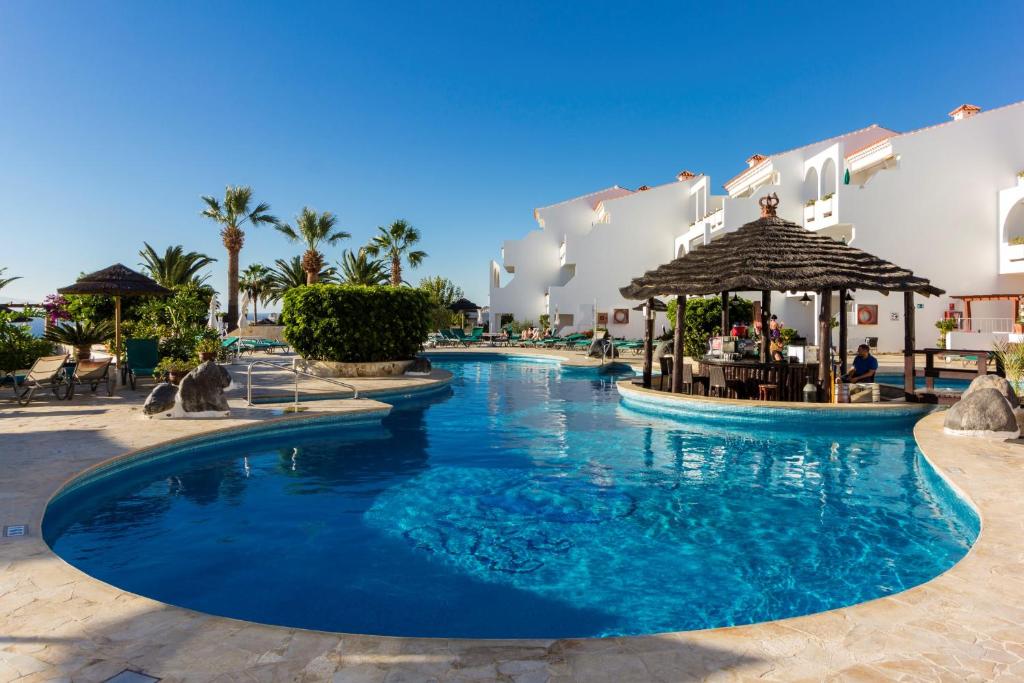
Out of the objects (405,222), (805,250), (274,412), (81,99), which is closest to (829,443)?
(805,250)

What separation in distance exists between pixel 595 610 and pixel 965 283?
104 ft

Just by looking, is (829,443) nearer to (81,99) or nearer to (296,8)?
(296,8)

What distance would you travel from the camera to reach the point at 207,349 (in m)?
14.8

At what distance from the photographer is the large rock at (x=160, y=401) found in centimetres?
1011

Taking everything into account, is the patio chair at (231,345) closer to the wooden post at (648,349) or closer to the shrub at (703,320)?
the wooden post at (648,349)

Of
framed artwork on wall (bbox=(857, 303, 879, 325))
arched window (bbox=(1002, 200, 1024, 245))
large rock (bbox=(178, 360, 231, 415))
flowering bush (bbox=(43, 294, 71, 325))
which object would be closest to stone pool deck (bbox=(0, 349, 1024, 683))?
large rock (bbox=(178, 360, 231, 415))

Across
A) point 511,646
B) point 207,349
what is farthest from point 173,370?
point 511,646

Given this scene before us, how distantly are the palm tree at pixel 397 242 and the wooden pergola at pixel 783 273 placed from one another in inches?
1132

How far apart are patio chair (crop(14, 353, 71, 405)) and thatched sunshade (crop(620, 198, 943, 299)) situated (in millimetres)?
12773

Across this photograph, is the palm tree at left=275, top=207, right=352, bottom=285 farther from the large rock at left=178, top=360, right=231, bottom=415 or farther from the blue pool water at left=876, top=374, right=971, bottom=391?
the blue pool water at left=876, top=374, right=971, bottom=391

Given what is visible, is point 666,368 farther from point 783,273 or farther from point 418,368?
point 418,368

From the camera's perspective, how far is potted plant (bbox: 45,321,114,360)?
1689 cm

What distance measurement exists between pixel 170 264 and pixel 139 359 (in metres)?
24.5

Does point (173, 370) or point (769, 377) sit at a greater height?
point (173, 370)
